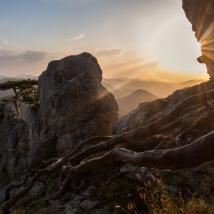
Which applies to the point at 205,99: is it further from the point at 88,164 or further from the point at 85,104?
the point at 85,104

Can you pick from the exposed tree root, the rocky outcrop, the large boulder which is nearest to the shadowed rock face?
the large boulder

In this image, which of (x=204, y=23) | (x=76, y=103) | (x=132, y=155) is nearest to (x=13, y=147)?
(x=76, y=103)

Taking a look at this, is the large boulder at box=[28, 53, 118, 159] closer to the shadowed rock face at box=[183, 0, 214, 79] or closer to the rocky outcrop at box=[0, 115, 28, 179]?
the rocky outcrop at box=[0, 115, 28, 179]

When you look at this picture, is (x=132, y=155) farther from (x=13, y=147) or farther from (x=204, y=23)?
(x=13, y=147)

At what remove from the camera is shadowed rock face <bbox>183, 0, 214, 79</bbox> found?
3356 cm

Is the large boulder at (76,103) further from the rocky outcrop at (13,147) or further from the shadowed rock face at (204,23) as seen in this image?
the shadowed rock face at (204,23)

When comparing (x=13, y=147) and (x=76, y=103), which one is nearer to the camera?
(x=76, y=103)

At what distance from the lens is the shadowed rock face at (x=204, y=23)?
1321 inches

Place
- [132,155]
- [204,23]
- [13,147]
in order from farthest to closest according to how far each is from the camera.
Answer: [13,147], [204,23], [132,155]

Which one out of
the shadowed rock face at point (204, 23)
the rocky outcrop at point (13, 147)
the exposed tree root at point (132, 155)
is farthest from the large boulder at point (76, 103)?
the shadowed rock face at point (204, 23)

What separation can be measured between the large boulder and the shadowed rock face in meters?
10.6

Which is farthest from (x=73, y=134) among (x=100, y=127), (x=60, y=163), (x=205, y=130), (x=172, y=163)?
(x=172, y=163)

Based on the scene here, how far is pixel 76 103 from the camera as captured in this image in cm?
3688

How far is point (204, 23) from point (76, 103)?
1501 centimetres
